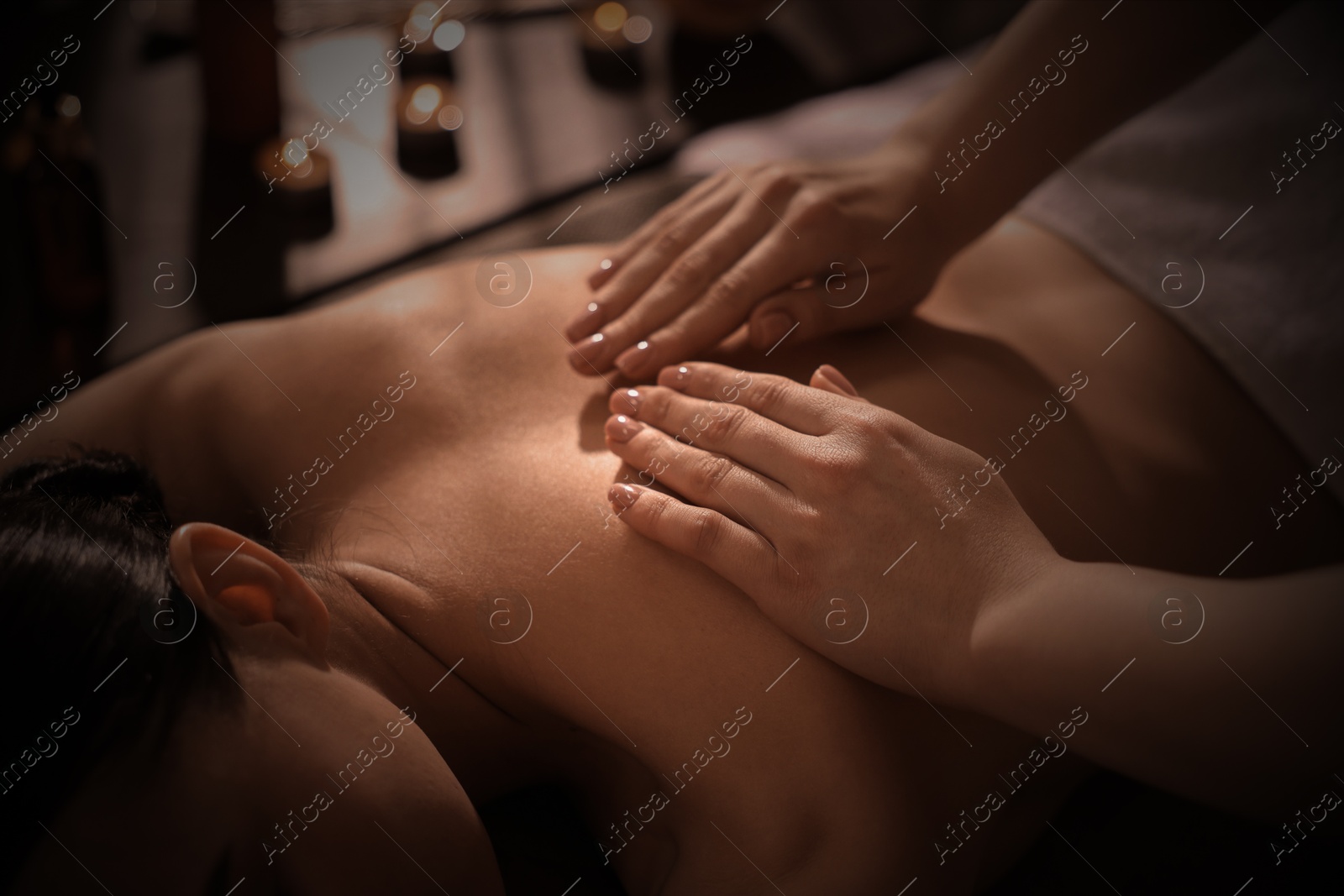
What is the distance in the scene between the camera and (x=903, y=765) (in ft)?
2.28

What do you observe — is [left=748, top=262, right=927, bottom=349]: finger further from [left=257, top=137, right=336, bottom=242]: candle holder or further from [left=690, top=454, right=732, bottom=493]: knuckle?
[left=257, top=137, right=336, bottom=242]: candle holder

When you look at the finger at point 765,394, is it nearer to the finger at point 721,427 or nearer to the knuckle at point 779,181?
the finger at point 721,427

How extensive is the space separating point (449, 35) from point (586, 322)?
117cm

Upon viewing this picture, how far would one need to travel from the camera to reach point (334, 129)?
1.59m

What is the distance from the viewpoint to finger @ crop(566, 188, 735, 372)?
0.86m

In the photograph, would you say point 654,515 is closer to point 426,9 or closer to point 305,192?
point 305,192

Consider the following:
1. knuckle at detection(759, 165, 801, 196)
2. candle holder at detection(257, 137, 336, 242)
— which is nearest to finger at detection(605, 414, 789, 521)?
knuckle at detection(759, 165, 801, 196)

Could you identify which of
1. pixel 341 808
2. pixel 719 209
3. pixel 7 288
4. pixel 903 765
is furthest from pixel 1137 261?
pixel 7 288

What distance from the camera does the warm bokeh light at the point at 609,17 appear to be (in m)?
1.75

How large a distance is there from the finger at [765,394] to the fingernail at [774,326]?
8 cm

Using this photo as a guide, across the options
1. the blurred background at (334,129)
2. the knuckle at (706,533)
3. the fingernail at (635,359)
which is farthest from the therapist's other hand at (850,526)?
the blurred background at (334,129)

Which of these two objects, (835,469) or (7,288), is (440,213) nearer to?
(7,288)

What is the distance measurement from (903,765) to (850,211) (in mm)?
552

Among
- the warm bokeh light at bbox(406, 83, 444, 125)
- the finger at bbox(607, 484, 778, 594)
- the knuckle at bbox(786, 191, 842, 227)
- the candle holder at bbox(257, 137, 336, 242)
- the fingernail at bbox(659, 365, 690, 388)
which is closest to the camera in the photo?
the finger at bbox(607, 484, 778, 594)
